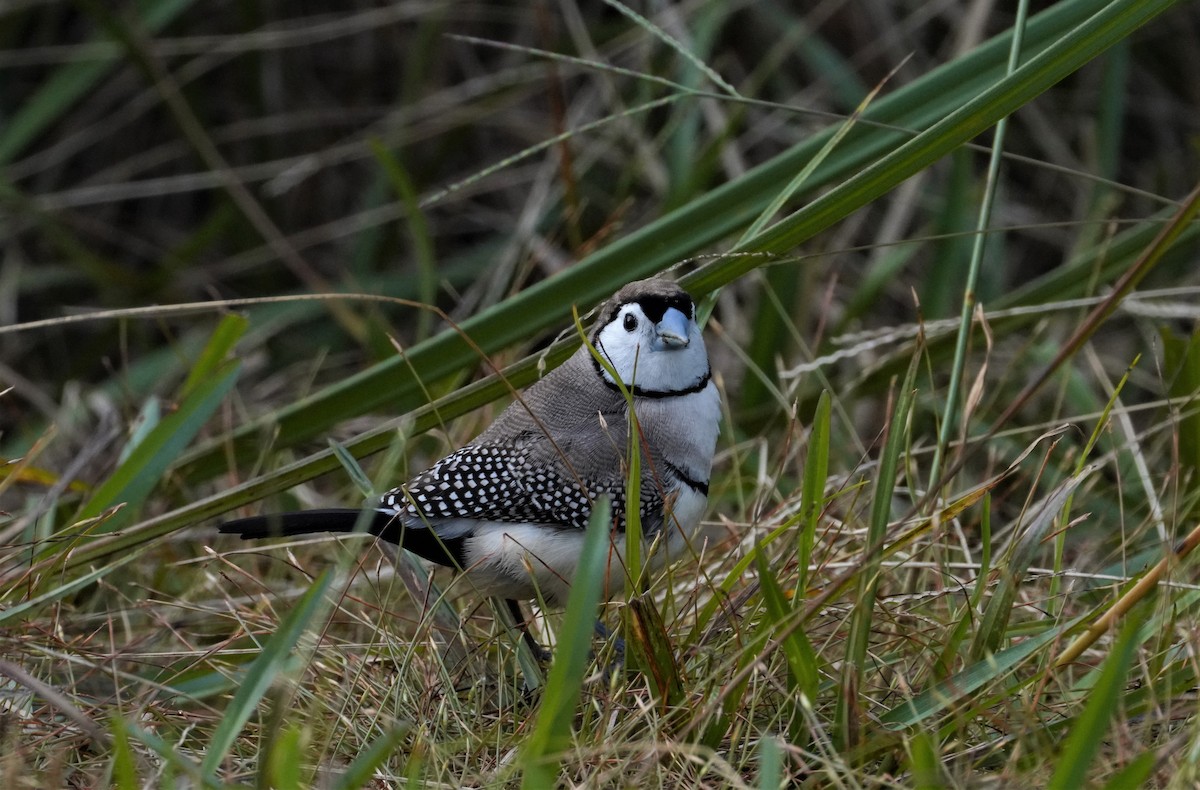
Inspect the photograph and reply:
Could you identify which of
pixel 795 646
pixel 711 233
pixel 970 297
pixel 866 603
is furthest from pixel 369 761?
pixel 711 233

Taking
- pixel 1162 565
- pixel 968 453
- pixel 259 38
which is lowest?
pixel 1162 565

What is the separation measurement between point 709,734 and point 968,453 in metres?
0.54

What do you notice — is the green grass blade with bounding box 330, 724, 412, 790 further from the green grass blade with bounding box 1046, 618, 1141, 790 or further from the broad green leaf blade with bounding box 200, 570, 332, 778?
the green grass blade with bounding box 1046, 618, 1141, 790

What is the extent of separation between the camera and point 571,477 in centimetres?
234

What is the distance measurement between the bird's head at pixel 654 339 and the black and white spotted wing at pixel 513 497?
21 cm

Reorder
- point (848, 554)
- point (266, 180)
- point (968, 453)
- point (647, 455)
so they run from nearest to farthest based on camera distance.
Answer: point (968, 453) < point (647, 455) < point (848, 554) < point (266, 180)

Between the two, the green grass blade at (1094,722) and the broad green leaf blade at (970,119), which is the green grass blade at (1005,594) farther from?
the broad green leaf blade at (970,119)

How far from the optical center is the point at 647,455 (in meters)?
2.20

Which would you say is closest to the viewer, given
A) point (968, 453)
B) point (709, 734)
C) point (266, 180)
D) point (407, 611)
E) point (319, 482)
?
point (968, 453)

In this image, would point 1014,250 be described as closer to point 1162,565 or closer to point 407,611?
point 407,611

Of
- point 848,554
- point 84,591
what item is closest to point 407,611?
point 84,591

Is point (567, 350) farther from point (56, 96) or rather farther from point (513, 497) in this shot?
point (56, 96)

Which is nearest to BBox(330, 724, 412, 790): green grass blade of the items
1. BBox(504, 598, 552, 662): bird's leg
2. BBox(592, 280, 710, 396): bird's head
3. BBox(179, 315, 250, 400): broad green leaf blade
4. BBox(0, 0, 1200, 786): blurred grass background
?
BBox(0, 0, 1200, 786): blurred grass background

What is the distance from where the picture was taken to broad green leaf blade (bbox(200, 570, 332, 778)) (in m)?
1.67
